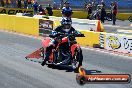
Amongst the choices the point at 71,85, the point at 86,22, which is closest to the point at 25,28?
the point at 86,22

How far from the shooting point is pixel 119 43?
1647 cm

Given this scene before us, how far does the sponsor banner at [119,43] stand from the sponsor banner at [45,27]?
6189mm

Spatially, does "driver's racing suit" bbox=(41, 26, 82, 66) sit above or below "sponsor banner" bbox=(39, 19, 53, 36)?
above

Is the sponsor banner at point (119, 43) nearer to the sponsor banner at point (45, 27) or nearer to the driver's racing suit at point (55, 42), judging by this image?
the driver's racing suit at point (55, 42)

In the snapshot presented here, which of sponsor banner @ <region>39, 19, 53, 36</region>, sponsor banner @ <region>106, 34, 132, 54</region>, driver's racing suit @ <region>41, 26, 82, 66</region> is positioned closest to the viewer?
driver's racing suit @ <region>41, 26, 82, 66</region>

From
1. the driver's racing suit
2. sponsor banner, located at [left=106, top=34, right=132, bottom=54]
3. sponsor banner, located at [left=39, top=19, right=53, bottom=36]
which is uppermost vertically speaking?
the driver's racing suit

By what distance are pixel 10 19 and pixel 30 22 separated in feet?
9.09

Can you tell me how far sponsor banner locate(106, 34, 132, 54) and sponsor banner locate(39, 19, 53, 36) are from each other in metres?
6.19

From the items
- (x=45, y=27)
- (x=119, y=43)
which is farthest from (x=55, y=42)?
(x=45, y=27)

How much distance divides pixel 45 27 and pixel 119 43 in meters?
7.83

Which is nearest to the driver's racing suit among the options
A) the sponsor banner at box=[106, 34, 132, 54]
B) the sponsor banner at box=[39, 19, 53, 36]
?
the sponsor banner at box=[106, 34, 132, 54]

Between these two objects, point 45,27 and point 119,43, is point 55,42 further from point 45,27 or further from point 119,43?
point 45,27

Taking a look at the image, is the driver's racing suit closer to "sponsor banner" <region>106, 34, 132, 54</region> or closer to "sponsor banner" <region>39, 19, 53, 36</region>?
"sponsor banner" <region>106, 34, 132, 54</region>

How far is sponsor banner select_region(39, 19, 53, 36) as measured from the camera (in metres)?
22.8
